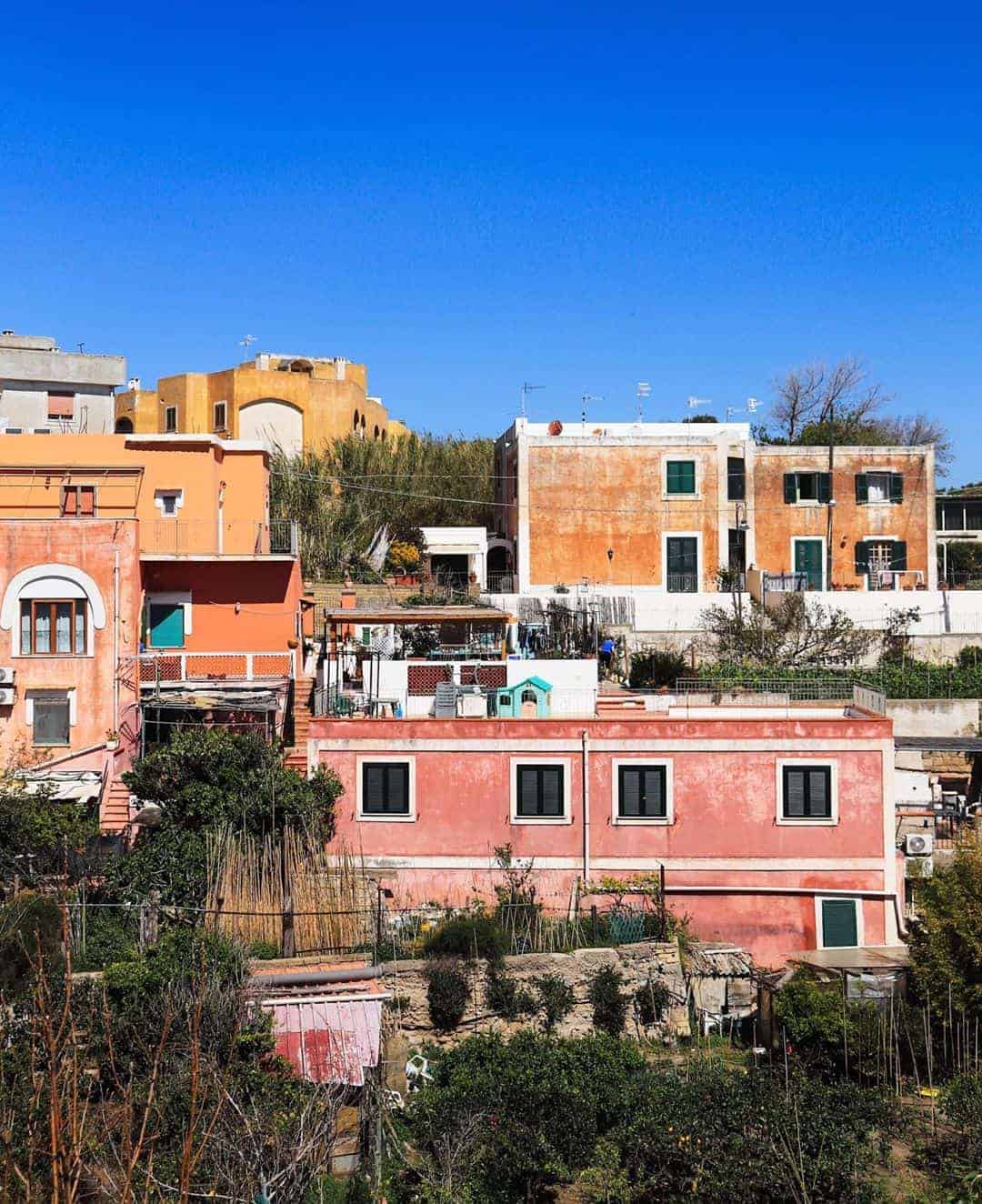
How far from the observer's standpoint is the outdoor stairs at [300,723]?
21.4 m

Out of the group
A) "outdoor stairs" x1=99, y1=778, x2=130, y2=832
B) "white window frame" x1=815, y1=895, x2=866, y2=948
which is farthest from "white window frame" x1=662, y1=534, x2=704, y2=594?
"outdoor stairs" x1=99, y1=778, x2=130, y2=832

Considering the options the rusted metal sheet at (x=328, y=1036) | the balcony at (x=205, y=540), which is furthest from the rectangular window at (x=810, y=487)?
the rusted metal sheet at (x=328, y=1036)

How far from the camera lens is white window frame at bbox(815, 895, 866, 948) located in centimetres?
2034

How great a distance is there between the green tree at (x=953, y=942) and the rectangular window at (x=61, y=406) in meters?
26.4

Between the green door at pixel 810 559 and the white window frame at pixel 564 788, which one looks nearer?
the white window frame at pixel 564 788

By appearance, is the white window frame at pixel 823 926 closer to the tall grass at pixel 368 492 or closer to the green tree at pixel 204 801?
the green tree at pixel 204 801

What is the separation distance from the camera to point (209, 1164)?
11.7 m

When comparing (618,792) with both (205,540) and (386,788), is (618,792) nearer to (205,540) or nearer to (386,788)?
(386,788)

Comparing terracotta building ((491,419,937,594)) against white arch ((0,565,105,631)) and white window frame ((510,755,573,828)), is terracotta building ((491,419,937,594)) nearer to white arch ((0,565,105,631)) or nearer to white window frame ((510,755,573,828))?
white arch ((0,565,105,631))

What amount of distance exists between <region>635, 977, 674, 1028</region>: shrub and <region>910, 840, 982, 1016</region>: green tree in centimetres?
332

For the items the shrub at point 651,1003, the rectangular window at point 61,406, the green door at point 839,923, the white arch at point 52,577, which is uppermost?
the rectangular window at point 61,406

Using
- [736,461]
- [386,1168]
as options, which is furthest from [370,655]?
[736,461]

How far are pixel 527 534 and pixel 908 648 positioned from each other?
35.9 feet

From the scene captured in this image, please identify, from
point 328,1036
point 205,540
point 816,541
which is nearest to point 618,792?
point 328,1036
